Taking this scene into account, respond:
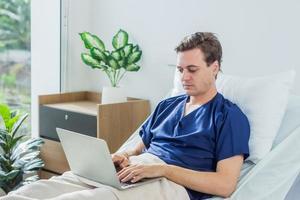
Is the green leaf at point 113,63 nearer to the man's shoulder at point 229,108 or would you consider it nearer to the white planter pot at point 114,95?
the white planter pot at point 114,95

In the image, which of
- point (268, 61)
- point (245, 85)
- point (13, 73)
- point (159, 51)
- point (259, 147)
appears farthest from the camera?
point (13, 73)

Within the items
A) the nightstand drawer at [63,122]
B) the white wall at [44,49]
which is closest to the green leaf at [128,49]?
the nightstand drawer at [63,122]

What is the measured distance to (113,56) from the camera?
2646mm

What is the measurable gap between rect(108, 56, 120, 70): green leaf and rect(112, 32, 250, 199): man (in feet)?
2.79

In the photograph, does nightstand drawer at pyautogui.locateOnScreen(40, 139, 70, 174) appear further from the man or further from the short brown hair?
the short brown hair

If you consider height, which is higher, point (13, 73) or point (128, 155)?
point (13, 73)

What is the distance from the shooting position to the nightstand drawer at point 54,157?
2742 millimetres

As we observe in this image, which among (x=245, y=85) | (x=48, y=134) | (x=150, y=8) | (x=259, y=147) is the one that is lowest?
(x=48, y=134)

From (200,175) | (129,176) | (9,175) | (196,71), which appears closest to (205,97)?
(196,71)

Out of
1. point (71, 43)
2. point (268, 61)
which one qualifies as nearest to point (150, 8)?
point (71, 43)

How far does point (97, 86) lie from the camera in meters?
3.14

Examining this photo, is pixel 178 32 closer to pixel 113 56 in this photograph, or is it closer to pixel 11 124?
pixel 113 56

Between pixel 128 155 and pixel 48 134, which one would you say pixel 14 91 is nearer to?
pixel 48 134

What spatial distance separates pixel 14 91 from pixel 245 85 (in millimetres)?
1824
